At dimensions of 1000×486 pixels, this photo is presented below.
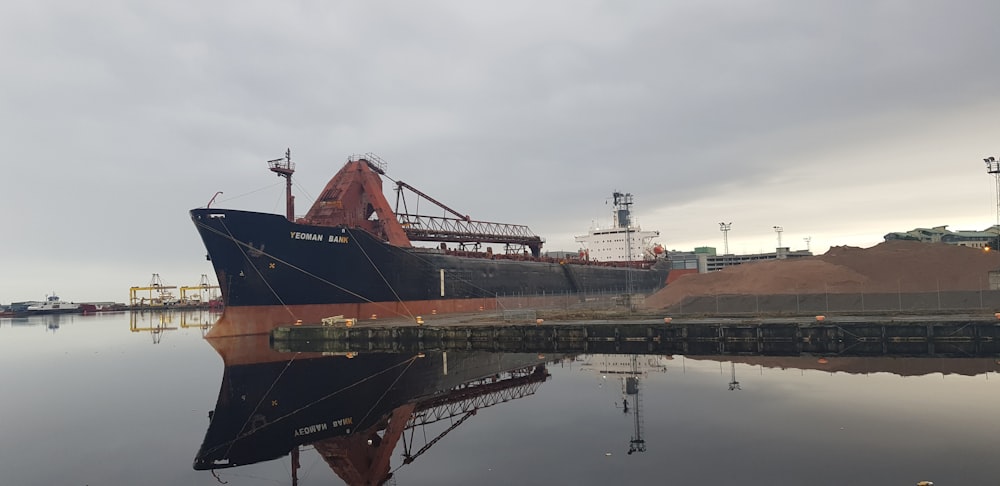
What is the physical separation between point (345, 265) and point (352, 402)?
19.6 m

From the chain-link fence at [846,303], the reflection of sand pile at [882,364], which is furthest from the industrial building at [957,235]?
the reflection of sand pile at [882,364]

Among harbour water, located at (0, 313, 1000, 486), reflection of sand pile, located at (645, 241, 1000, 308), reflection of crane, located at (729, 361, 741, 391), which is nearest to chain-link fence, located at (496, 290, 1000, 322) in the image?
reflection of sand pile, located at (645, 241, 1000, 308)

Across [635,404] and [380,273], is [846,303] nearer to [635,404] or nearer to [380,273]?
[635,404]

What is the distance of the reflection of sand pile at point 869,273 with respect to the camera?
119 ft

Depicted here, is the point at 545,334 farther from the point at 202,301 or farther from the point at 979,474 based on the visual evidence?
the point at 202,301

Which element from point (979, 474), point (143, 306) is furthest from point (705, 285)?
point (143, 306)

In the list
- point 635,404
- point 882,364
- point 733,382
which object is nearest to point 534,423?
point 635,404

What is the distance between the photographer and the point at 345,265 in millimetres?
35469

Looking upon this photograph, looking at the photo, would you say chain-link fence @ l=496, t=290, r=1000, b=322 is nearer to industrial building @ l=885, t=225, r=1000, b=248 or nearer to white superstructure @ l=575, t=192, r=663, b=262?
white superstructure @ l=575, t=192, r=663, b=262

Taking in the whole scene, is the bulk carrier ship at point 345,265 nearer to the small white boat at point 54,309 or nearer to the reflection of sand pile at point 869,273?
the reflection of sand pile at point 869,273

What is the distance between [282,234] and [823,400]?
28504 millimetres

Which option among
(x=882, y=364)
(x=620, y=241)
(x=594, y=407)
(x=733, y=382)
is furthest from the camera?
(x=620, y=241)

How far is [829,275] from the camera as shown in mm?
40000

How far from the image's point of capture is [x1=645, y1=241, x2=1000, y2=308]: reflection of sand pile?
36156 mm
